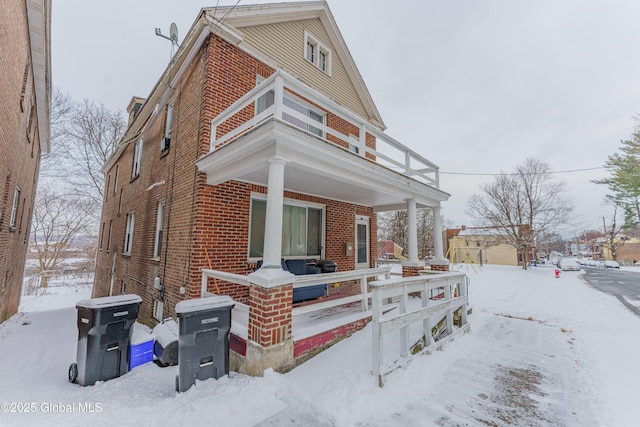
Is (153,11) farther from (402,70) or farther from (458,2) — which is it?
(402,70)

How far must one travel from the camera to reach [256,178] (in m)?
5.81

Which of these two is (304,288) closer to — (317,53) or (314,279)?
(314,279)

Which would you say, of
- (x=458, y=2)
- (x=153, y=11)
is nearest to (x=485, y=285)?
(x=458, y=2)

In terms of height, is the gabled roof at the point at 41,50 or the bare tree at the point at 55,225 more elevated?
the gabled roof at the point at 41,50

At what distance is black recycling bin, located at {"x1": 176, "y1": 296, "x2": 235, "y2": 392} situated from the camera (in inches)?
→ 129

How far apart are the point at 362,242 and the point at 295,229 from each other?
3.29 m

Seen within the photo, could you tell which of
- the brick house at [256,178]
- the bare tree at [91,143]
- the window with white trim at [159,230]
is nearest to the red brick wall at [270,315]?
the brick house at [256,178]

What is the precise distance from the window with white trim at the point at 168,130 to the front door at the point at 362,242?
6369 millimetres

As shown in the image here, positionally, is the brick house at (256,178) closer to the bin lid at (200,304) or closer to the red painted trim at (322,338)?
the red painted trim at (322,338)

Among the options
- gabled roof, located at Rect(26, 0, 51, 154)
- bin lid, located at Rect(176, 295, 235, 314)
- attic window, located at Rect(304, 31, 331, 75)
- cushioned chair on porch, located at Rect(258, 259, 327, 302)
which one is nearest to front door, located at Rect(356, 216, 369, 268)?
cushioned chair on porch, located at Rect(258, 259, 327, 302)

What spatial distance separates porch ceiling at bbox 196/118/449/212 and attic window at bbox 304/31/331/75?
4.97 m

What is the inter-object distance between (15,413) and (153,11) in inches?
351

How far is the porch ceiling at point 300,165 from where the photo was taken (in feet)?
12.8

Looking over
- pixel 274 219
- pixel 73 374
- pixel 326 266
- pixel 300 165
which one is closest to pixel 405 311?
pixel 274 219
